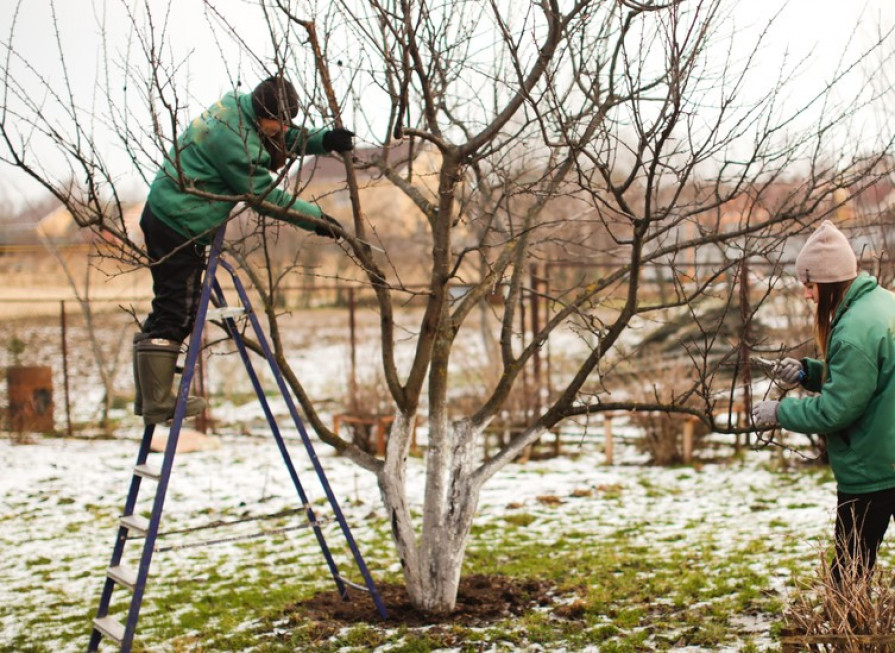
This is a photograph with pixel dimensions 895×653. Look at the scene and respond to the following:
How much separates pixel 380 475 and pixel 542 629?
3.45 feet

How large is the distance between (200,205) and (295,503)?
14.4ft

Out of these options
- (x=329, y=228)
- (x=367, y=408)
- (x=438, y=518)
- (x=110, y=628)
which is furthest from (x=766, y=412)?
(x=367, y=408)

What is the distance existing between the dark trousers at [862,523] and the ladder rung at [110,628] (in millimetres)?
2872

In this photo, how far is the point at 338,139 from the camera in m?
3.94

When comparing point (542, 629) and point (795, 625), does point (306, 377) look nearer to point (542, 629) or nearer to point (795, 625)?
point (542, 629)

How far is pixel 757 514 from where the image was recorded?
684 cm

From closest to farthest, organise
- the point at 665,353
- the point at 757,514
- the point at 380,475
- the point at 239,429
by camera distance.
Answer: the point at 380,475
the point at 757,514
the point at 239,429
the point at 665,353

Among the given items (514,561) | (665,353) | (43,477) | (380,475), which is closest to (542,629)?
(380,475)

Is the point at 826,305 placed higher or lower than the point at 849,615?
higher

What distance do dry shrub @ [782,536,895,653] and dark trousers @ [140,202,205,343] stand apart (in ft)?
9.00

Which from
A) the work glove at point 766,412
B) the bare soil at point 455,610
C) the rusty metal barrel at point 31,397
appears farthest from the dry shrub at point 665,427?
the rusty metal barrel at point 31,397

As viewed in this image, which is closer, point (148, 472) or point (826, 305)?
point (826, 305)

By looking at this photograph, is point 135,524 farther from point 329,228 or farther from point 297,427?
point 329,228

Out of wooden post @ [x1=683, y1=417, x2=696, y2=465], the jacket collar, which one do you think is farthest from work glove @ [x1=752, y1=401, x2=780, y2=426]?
wooden post @ [x1=683, y1=417, x2=696, y2=465]
